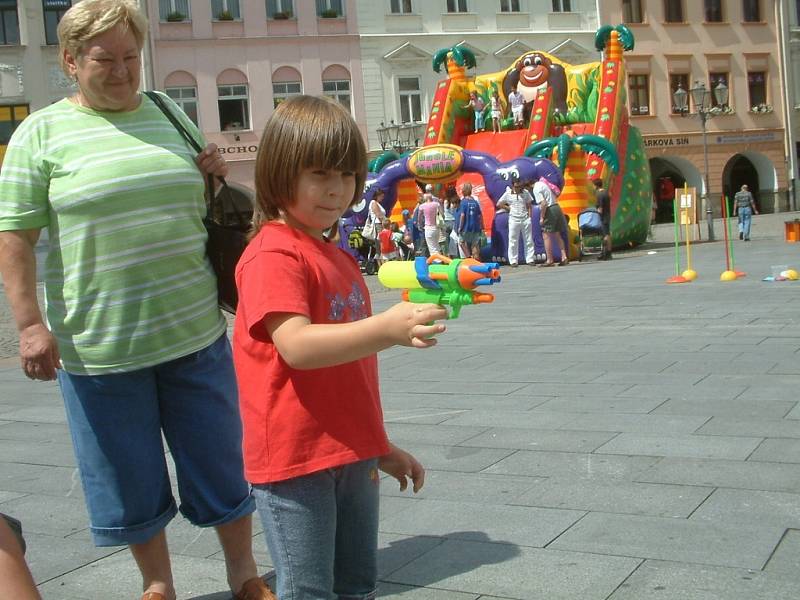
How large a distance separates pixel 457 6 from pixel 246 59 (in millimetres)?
7708

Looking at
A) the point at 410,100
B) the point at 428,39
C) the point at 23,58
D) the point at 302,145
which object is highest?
the point at 428,39

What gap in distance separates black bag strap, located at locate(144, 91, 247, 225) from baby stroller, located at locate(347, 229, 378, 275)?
1743cm

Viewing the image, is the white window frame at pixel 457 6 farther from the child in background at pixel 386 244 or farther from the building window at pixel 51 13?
the child in background at pixel 386 244

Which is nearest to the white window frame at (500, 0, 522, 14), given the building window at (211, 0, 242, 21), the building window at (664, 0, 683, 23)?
the building window at (664, 0, 683, 23)

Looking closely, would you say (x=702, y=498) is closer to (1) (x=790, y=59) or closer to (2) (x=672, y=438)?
(2) (x=672, y=438)

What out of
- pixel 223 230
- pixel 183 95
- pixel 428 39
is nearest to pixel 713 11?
pixel 428 39

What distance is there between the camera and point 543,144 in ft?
70.2

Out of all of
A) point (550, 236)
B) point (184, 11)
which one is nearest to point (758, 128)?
point (184, 11)

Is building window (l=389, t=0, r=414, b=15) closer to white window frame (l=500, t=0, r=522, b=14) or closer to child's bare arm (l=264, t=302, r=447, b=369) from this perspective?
white window frame (l=500, t=0, r=522, b=14)

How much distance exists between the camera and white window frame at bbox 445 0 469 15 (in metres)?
40.1

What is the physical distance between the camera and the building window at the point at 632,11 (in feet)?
140

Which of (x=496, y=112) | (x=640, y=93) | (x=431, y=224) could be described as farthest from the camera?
(x=640, y=93)

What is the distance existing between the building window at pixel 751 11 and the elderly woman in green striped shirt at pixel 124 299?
44.3 metres

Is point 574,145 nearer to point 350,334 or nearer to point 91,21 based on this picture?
point 91,21
